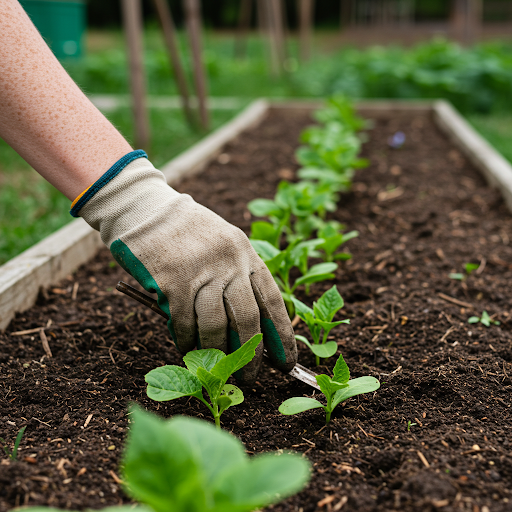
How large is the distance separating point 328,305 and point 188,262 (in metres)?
0.42

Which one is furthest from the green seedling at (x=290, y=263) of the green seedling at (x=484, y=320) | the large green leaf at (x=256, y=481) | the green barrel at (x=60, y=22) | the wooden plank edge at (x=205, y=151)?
the green barrel at (x=60, y=22)

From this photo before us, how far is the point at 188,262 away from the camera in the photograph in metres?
1.31

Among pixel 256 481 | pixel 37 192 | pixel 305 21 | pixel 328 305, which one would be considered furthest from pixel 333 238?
pixel 305 21

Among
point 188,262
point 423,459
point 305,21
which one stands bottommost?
point 423,459

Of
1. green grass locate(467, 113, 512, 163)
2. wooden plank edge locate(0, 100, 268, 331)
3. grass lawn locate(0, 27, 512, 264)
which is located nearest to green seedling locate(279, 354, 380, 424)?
A: wooden plank edge locate(0, 100, 268, 331)

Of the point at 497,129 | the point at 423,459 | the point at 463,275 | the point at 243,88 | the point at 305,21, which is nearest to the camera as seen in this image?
the point at 423,459

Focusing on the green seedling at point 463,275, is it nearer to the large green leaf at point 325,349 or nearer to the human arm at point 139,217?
the large green leaf at point 325,349

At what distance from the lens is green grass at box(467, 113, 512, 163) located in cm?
407

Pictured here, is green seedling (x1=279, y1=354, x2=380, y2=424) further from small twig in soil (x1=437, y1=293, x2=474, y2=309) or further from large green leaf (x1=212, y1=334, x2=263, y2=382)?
small twig in soil (x1=437, y1=293, x2=474, y2=309)

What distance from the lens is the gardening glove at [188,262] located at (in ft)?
4.33

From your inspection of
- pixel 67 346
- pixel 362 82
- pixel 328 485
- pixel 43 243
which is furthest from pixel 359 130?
pixel 328 485

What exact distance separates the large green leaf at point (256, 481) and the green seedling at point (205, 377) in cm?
44

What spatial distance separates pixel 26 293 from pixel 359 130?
3575mm

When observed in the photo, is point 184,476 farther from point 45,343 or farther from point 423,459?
point 45,343
